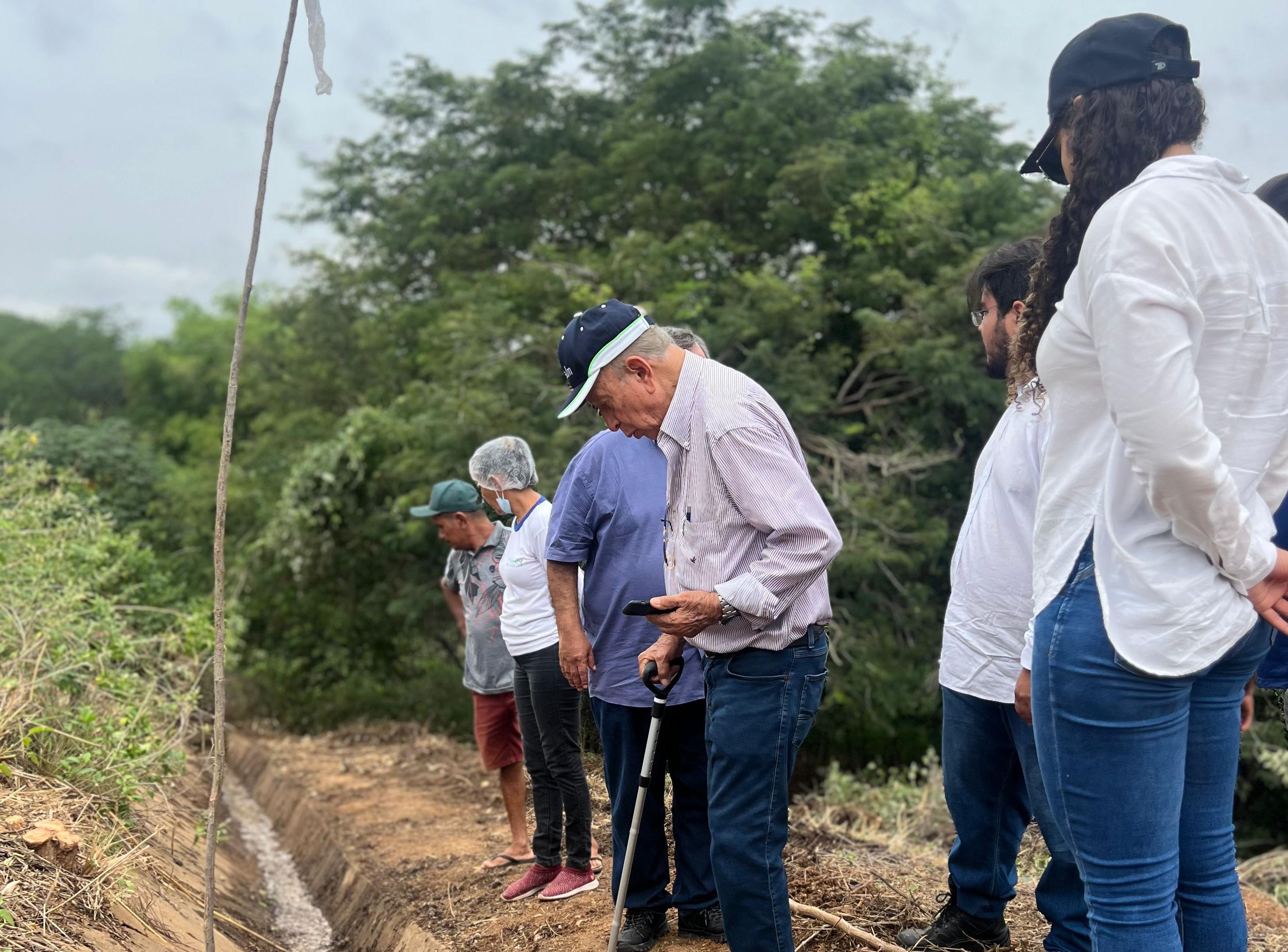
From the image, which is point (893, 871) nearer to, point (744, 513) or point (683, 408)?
point (744, 513)

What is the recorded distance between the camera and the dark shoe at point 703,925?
388 centimetres

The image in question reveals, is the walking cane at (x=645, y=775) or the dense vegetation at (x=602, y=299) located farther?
the dense vegetation at (x=602, y=299)

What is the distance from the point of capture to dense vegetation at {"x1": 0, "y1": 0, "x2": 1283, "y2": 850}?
1188 cm

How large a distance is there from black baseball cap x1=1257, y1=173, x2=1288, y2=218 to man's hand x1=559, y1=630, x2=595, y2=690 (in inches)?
93.3

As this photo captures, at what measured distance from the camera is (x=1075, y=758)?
1.96 metres

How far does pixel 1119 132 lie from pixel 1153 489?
2.20ft

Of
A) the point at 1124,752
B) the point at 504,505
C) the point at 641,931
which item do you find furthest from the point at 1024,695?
the point at 504,505

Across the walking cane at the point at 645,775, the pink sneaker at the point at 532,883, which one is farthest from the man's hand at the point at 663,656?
the pink sneaker at the point at 532,883

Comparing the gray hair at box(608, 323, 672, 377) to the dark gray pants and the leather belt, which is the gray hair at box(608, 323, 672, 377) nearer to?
the leather belt

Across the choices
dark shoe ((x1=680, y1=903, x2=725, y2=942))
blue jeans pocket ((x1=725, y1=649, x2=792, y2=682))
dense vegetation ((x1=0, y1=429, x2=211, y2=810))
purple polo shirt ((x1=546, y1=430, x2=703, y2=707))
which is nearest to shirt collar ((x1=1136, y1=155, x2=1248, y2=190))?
blue jeans pocket ((x1=725, y1=649, x2=792, y2=682))

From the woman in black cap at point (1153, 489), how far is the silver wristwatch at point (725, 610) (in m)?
0.94

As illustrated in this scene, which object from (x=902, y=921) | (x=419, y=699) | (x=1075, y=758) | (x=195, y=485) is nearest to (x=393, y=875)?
(x=902, y=921)

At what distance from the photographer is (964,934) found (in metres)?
3.55

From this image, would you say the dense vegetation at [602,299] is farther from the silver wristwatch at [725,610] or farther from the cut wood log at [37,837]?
the silver wristwatch at [725,610]
